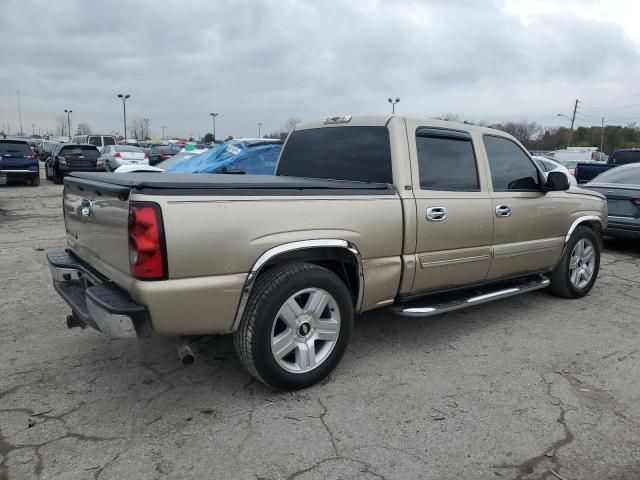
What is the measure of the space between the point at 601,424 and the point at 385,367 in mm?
1437

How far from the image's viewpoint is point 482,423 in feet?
10.2

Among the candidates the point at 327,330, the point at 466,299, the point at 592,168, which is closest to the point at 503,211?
the point at 466,299

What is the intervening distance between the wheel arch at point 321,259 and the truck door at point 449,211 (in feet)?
1.77

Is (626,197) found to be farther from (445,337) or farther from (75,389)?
(75,389)

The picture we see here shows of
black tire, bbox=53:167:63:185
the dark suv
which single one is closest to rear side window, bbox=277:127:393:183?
the dark suv

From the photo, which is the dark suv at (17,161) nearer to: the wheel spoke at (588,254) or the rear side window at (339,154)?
the rear side window at (339,154)

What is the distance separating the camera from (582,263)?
5738mm

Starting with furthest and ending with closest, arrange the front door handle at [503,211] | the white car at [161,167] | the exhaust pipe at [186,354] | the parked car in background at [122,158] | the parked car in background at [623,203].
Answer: the parked car in background at [122,158]
the white car at [161,167]
the parked car in background at [623,203]
the front door handle at [503,211]
the exhaust pipe at [186,354]

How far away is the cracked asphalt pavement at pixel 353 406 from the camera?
8.86 feet

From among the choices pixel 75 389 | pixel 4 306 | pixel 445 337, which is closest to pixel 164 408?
pixel 75 389

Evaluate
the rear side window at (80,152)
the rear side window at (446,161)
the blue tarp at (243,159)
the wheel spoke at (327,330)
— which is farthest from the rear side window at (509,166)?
the rear side window at (80,152)

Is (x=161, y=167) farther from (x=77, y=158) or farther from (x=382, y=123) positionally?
(x=382, y=123)

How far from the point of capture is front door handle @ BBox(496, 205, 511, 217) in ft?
14.8

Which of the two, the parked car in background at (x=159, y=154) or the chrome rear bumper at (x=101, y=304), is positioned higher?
the parked car in background at (x=159, y=154)
